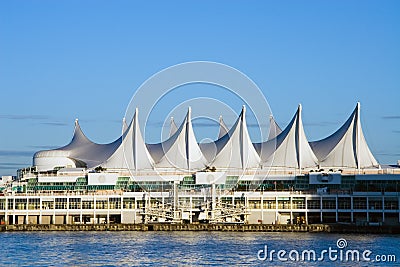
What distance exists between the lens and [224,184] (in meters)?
A: 84.1

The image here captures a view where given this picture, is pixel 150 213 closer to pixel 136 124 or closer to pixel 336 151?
pixel 136 124

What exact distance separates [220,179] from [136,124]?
33.7 ft

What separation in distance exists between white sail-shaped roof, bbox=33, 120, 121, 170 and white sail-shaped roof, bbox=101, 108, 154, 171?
14.6 feet

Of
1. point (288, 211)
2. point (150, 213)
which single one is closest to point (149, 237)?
point (150, 213)

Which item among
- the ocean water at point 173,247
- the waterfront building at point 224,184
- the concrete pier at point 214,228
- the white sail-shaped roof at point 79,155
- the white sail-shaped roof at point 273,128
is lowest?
the ocean water at point 173,247

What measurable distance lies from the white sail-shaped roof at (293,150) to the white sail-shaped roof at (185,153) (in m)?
6.27

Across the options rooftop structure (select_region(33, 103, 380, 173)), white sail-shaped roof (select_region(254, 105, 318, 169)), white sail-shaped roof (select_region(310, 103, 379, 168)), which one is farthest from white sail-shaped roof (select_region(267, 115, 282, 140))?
white sail-shaped roof (select_region(310, 103, 379, 168))

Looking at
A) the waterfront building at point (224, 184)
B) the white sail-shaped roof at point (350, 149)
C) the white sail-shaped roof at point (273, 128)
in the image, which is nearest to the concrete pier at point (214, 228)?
the waterfront building at point (224, 184)

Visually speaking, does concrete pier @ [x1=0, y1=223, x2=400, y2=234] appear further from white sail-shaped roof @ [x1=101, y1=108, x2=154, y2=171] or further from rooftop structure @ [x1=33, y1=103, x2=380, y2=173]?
white sail-shaped roof @ [x1=101, y1=108, x2=154, y2=171]

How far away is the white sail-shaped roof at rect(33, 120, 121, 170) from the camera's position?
96625 millimetres

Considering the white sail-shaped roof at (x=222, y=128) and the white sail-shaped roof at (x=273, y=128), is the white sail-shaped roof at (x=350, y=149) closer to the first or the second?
the white sail-shaped roof at (x=273, y=128)

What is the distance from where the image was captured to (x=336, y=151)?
87562 millimetres

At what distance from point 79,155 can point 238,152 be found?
19.7 metres

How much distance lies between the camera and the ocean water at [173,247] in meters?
48.6
